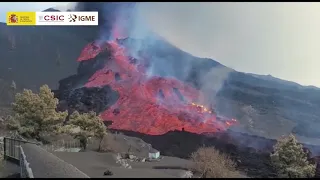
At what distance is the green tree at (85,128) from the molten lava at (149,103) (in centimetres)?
1807

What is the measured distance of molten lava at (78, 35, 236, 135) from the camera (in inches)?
2256

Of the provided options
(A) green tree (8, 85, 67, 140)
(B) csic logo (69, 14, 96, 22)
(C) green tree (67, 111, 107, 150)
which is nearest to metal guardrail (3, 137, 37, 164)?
(A) green tree (8, 85, 67, 140)

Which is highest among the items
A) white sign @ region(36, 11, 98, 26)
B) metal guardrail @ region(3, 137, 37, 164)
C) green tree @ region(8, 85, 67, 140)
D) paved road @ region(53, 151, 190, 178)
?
white sign @ region(36, 11, 98, 26)

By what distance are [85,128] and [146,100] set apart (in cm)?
2396

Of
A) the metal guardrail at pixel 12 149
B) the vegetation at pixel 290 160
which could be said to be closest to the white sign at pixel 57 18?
the metal guardrail at pixel 12 149

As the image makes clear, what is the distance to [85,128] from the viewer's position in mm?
37594

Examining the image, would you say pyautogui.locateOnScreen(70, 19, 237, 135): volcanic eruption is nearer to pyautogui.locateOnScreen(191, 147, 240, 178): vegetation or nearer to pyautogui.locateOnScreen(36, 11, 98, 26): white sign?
pyautogui.locateOnScreen(36, 11, 98, 26): white sign

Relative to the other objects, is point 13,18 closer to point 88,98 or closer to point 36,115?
point 36,115

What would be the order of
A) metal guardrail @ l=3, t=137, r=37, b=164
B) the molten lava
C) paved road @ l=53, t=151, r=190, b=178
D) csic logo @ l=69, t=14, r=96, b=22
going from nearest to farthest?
paved road @ l=53, t=151, r=190, b=178
metal guardrail @ l=3, t=137, r=37, b=164
csic logo @ l=69, t=14, r=96, b=22
the molten lava

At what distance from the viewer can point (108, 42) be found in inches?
2771

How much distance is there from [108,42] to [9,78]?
19.3 meters

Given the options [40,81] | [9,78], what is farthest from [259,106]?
[9,78]

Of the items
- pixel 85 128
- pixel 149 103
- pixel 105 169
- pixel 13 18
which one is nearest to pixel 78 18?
pixel 13 18

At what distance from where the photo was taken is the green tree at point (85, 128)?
36.3m
